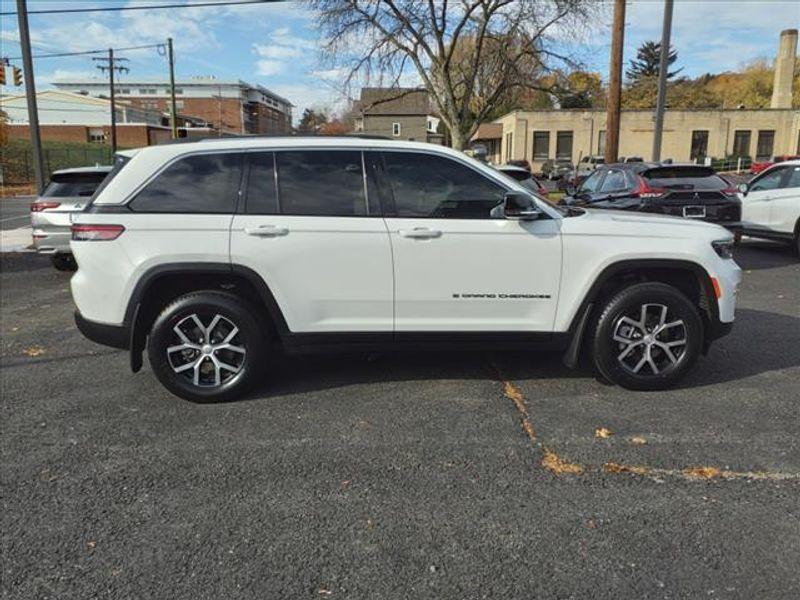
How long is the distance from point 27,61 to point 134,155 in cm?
1214

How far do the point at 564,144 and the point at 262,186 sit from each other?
2067 inches

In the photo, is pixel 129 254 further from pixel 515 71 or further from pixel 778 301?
pixel 515 71

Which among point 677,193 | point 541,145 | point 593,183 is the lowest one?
point 677,193

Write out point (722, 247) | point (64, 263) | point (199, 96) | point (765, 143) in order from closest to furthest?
point (722, 247)
point (64, 263)
point (765, 143)
point (199, 96)

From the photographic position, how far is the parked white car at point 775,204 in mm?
11375

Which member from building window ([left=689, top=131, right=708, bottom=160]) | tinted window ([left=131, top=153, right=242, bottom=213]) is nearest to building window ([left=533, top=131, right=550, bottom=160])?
building window ([left=689, top=131, right=708, bottom=160])

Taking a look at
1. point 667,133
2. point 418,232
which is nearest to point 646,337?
point 418,232

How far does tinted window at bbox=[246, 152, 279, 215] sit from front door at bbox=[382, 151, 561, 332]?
0.81 meters

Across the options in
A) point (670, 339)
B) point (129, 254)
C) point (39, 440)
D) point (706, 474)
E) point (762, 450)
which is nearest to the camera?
point (706, 474)

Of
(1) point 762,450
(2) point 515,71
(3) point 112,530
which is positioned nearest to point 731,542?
(1) point 762,450

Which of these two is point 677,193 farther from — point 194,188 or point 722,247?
point 194,188

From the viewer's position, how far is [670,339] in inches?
196

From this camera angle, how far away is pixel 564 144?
177 feet

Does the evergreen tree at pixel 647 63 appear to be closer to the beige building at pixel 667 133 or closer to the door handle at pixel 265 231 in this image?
the beige building at pixel 667 133
